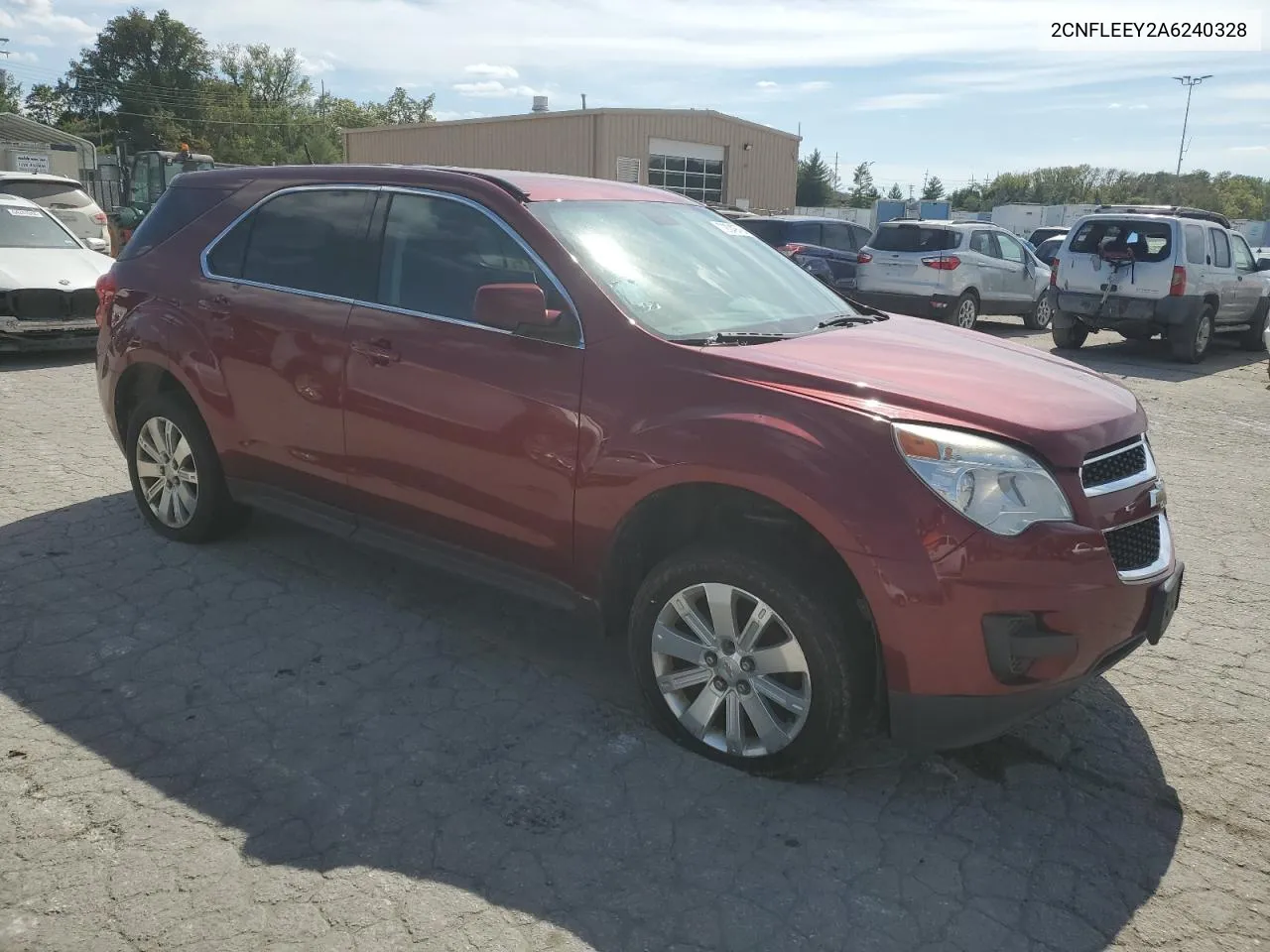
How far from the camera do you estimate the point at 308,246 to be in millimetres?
4398

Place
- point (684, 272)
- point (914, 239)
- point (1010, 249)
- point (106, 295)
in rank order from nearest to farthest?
point (684, 272) → point (106, 295) → point (914, 239) → point (1010, 249)

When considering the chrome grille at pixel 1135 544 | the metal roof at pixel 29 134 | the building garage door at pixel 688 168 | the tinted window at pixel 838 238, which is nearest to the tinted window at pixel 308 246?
the chrome grille at pixel 1135 544

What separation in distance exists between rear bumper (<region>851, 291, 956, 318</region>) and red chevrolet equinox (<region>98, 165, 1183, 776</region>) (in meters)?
10.9

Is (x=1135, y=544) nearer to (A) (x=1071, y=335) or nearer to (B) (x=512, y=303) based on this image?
(B) (x=512, y=303)

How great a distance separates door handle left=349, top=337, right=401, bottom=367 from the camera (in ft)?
12.9

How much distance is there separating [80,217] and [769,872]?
15.2 metres

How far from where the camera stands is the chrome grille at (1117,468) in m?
3.00

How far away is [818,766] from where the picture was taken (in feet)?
10.3

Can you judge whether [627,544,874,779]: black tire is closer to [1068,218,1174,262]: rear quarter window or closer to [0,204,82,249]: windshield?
[0,204,82,249]: windshield

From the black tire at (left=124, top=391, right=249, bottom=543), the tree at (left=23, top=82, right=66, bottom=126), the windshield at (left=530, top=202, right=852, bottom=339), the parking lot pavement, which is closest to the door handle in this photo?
the windshield at (left=530, top=202, right=852, bottom=339)

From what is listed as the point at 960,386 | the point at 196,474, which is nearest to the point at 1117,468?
the point at 960,386

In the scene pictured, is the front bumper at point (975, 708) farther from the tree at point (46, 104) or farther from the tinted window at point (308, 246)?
the tree at point (46, 104)

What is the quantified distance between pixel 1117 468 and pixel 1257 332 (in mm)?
14975

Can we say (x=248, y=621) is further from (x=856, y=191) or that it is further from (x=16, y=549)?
(x=856, y=191)
